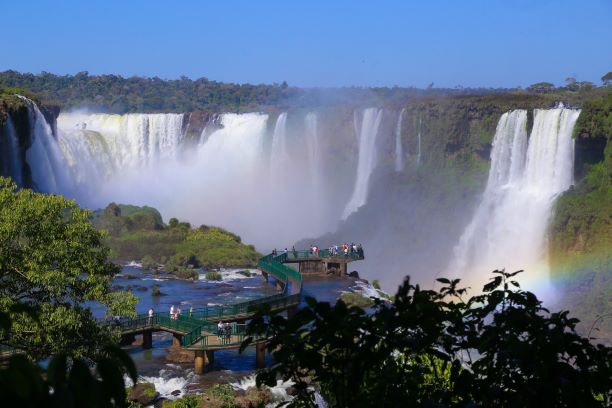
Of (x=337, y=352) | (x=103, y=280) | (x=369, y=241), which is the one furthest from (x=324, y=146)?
(x=337, y=352)

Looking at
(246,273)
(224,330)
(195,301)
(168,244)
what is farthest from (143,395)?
(168,244)

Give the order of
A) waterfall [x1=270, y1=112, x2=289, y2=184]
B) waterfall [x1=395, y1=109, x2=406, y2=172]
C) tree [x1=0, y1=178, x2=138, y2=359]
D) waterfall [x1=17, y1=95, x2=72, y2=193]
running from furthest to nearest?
waterfall [x1=270, y1=112, x2=289, y2=184]
waterfall [x1=395, y1=109, x2=406, y2=172]
waterfall [x1=17, y1=95, x2=72, y2=193]
tree [x1=0, y1=178, x2=138, y2=359]

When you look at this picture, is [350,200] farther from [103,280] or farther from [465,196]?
[103,280]

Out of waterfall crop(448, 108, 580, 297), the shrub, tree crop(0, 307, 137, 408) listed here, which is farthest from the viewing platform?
tree crop(0, 307, 137, 408)

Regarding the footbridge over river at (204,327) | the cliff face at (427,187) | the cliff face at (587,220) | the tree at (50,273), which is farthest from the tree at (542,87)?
the tree at (50,273)

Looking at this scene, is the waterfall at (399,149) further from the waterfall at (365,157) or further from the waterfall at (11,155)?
the waterfall at (11,155)

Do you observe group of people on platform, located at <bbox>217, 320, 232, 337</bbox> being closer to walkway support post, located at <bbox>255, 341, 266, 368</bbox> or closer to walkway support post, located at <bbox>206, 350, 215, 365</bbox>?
walkway support post, located at <bbox>206, 350, 215, 365</bbox>
